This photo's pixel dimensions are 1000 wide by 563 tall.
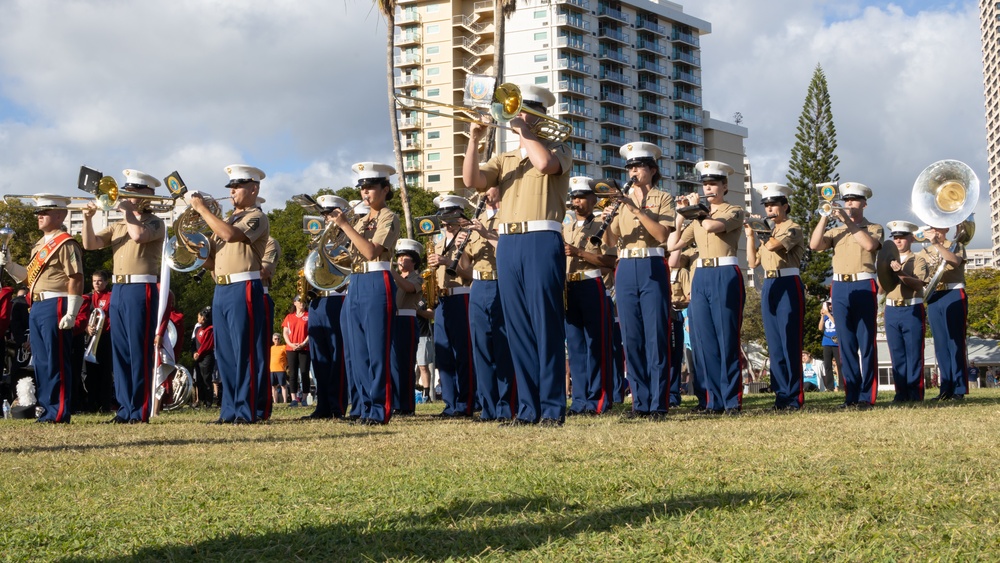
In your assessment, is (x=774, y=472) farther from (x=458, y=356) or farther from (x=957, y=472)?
→ (x=458, y=356)

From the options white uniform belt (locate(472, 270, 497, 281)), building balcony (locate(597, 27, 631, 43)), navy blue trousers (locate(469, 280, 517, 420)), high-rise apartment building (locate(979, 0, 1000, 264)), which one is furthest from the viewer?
high-rise apartment building (locate(979, 0, 1000, 264))

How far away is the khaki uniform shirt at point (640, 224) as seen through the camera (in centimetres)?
999

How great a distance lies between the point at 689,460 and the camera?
5.51 m

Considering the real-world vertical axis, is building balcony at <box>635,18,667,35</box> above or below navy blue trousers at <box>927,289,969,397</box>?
above

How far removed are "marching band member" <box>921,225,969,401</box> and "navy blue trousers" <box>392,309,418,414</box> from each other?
19.4 ft

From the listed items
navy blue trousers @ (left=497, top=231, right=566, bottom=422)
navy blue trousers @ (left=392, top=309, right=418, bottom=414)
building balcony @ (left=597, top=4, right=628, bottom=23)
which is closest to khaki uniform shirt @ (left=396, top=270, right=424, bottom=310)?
navy blue trousers @ (left=392, top=309, right=418, bottom=414)

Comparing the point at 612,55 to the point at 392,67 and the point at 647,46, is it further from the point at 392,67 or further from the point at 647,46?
the point at 392,67

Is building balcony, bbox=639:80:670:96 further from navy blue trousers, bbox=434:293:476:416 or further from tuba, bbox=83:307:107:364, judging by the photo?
navy blue trousers, bbox=434:293:476:416

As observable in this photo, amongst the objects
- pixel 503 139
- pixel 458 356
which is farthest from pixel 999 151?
pixel 458 356

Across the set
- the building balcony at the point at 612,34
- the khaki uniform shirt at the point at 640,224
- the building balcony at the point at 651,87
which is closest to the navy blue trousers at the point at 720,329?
the khaki uniform shirt at the point at 640,224

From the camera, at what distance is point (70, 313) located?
1086cm

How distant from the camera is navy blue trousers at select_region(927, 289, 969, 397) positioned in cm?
1356

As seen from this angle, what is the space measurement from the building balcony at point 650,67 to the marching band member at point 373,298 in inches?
3934

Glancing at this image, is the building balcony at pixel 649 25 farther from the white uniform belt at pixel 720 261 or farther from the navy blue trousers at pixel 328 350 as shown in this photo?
the white uniform belt at pixel 720 261
